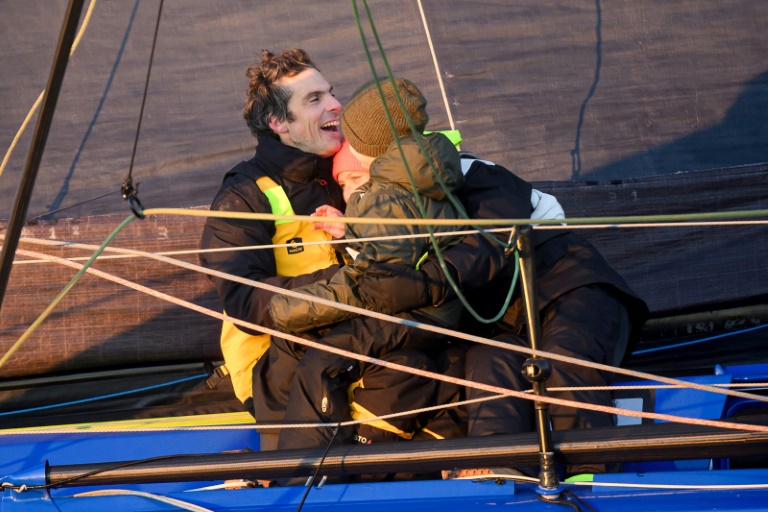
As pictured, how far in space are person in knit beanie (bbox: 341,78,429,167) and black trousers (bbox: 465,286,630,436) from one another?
1.47 ft

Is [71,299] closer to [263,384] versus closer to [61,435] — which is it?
[61,435]

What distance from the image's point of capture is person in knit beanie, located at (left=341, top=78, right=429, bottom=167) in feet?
6.17

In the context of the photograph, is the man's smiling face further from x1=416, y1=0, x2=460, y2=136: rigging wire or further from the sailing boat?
x1=416, y1=0, x2=460, y2=136: rigging wire

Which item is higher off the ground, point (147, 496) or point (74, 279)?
point (74, 279)

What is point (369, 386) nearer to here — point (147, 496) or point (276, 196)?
point (147, 496)

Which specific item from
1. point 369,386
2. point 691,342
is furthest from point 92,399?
point 691,342

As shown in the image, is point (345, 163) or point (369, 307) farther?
point (345, 163)

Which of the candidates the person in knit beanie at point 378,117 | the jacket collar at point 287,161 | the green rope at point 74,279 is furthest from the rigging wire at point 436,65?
the green rope at point 74,279

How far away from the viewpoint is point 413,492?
5.10ft

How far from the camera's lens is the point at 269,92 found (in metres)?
2.37

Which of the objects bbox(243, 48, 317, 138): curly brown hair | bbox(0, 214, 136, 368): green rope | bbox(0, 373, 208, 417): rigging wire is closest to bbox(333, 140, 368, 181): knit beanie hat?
bbox(243, 48, 317, 138): curly brown hair

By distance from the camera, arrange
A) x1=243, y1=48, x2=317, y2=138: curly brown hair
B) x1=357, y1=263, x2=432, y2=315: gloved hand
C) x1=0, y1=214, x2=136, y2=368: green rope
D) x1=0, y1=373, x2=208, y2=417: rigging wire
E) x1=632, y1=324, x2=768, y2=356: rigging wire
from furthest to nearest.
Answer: x1=632, y1=324, x2=768, y2=356: rigging wire → x1=0, y1=373, x2=208, y2=417: rigging wire → x1=243, y1=48, x2=317, y2=138: curly brown hair → x1=357, y1=263, x2=432, y2=315: gloved hand → x1=0, y1=214, x2=136, y2=368: green rope

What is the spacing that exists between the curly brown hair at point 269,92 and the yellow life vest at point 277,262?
0.63ft

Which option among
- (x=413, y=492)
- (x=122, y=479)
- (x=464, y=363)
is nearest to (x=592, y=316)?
(x=464, y=363)
